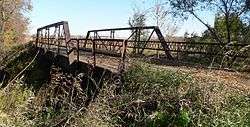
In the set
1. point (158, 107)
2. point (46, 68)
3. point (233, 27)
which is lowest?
point (46, 68)

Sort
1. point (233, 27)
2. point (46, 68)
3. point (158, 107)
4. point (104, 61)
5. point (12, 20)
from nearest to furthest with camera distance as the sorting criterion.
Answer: point (158, 107)
point (104, 61)
point (46, 68)
point (233, 27)
point (12, 20)

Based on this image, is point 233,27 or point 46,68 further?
point 233,27

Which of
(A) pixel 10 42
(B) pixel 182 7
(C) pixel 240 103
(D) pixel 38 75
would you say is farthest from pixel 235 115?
(A) pixel 10 42

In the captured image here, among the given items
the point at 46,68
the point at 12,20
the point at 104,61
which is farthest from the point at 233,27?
the point at 12,20

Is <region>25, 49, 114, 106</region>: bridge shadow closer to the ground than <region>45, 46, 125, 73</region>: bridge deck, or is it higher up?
closer to the ground

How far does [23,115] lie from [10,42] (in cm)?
5157

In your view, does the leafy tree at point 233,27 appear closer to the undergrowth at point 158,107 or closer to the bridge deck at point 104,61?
the bridge deck at point 104,61

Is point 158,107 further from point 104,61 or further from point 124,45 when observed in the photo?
point 104,61

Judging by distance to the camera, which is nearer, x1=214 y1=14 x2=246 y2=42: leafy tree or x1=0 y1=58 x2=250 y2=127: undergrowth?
x1=0 y1=58 x2=250 y2=127: undergrowth

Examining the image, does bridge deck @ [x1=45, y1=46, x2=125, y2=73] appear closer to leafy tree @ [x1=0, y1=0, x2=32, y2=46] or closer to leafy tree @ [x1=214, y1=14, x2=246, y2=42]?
leafy tree @ [x1=214, y1=14, x2=246, y2=42]

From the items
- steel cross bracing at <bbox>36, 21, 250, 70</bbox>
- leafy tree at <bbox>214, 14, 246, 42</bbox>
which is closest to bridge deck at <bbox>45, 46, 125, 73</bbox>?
steel cross bracing at <bbox>36, 21, 250, 70</bbox>

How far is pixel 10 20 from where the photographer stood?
59312 millimetres

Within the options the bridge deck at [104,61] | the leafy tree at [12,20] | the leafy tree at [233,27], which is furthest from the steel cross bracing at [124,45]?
the leafy tree at [12,20]

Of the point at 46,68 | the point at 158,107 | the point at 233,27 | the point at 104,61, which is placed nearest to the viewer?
the point at 158,107
